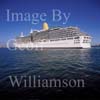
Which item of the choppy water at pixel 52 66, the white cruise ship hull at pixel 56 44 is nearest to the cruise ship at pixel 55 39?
the white cruise ship hull at pixel 56 44

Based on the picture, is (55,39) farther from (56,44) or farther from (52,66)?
(52,66)

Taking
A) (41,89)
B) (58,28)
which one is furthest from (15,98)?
(58,28)

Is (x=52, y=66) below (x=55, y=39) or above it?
below

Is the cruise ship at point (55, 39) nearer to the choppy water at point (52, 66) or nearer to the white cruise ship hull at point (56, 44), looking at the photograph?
the white cruise ship hull at point (56, 44)

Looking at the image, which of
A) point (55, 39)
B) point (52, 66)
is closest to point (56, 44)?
point (55, 39)

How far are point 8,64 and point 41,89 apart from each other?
0.47 metres

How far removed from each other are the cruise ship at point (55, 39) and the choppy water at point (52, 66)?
11 cm

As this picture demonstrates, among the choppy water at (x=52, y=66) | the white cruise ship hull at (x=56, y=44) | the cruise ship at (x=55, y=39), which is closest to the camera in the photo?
the choppy water at (x=52, y=66)

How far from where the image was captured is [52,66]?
266cm

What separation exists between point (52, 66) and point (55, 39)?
534 millimetres

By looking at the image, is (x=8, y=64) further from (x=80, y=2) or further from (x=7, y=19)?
(x=80, y=2)

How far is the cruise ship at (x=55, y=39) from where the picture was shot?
2740mm

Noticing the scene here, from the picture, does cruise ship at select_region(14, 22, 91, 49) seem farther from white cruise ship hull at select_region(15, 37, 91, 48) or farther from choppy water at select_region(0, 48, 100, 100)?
choppy water at select_region(0, 48, 100, 100)

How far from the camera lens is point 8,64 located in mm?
2539
